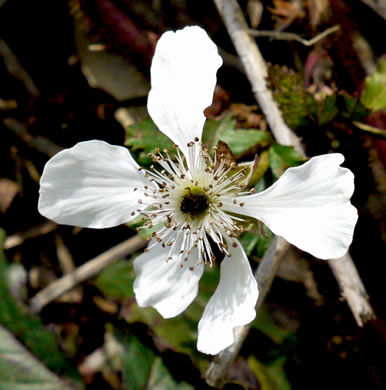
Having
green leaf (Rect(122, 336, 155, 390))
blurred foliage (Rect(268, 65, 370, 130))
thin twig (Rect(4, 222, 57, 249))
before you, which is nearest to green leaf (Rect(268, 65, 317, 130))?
blurred foliage (Rect(268, 65, 370, 130))

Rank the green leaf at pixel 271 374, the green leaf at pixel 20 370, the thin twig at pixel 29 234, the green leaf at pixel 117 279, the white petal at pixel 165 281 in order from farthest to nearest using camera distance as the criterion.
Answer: the thin twig at pixel 29 234 → the green leaf at pixel 117 279 → the green leaf at pixel 20 370 → the green leaf at pixel 271 374 → the white petal at pixel 165 281

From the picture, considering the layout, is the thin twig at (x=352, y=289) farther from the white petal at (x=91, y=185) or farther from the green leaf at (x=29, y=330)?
the green leaf at (x=29, y=330)

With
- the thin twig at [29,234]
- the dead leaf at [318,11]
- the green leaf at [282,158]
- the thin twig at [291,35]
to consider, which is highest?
the dead leaf at [318,11]

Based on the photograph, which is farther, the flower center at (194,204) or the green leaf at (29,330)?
the green leaf at (29,330)

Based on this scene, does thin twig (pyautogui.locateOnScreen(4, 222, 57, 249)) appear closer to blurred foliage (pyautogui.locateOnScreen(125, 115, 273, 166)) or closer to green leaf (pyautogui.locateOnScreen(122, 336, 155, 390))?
green leaf (pyautogui.locateOnScreen(122, 336, 155, 390))

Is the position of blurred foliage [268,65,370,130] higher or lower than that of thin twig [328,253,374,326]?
higher

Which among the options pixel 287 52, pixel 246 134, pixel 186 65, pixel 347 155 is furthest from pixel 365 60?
pixel 186 65

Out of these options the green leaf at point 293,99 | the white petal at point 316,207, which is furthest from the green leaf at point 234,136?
the white petal at point 316,207
